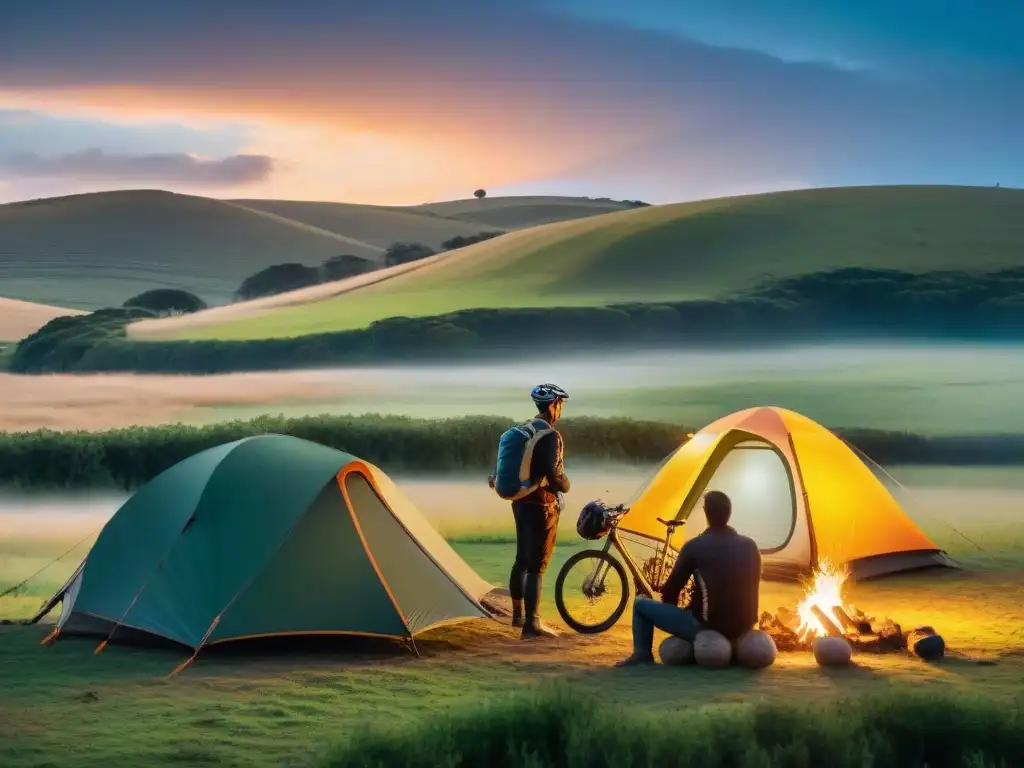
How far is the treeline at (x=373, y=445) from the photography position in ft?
113

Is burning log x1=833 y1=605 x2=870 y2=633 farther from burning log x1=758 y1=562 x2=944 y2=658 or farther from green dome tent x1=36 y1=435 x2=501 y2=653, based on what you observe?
green dome tent x1=36 y1=435 x2=501 y2=653

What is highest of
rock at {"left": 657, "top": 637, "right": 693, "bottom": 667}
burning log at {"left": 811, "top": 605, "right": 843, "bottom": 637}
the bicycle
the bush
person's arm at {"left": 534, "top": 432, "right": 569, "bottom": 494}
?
person's arm at {"left": 534, "top": 432, "right": 569, "bottom": 494}

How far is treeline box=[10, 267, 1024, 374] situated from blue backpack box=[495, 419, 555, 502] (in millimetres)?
55980

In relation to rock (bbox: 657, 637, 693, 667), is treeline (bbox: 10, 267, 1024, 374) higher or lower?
higher

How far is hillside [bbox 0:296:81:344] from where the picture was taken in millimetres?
115637

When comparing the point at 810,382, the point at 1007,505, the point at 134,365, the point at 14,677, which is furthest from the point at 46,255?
the point at 14,677

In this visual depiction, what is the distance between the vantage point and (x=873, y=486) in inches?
851

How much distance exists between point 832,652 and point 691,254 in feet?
246

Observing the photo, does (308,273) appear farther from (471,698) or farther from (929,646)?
(471,698)

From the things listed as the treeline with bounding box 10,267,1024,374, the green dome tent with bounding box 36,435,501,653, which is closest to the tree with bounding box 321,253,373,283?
the treeline with bounding box 10,267,1024,374

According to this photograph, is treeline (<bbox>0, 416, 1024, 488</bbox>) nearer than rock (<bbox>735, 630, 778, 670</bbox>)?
No

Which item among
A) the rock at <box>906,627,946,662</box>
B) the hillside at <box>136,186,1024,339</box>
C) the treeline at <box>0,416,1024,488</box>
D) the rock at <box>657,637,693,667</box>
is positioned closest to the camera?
the rock at <box>657,637,693,667</box>

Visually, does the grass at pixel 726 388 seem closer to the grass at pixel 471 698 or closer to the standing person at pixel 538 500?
the standing person at pixel 538 500

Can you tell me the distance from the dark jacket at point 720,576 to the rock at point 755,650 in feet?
0.53
